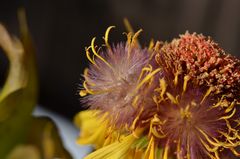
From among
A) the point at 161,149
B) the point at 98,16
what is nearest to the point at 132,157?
the point at 161,149

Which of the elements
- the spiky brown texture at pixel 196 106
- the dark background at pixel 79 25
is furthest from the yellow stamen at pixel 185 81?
the dark background at pixel 79 25

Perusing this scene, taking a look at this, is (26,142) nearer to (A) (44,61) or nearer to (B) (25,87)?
(B) (25,87)

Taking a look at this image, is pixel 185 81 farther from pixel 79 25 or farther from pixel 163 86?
pixel 79 25

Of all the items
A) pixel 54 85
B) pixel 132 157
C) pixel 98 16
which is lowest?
pixel 132 157

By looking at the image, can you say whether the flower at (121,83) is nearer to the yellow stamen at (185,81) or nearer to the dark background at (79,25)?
the yellow stamen at (185,81)

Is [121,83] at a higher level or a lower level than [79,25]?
Answer: lower

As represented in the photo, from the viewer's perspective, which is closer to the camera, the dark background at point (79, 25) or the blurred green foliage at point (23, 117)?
the blurred green foliage at point (23, 117)

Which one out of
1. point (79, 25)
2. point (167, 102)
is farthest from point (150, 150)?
point (79, 25)
